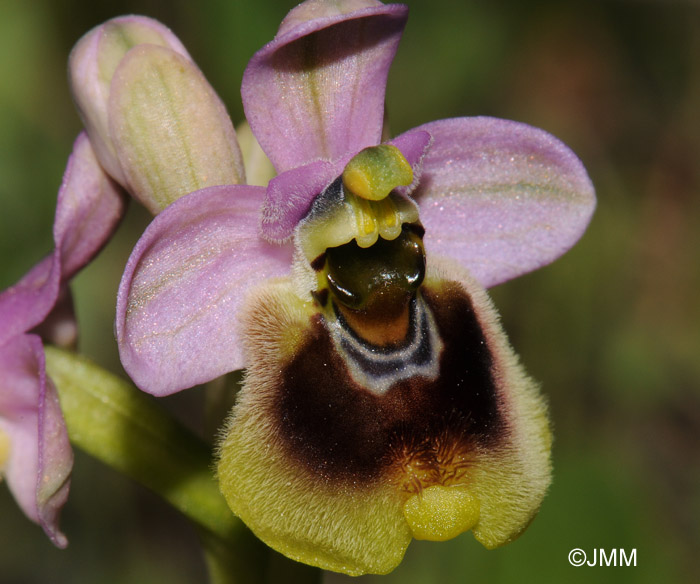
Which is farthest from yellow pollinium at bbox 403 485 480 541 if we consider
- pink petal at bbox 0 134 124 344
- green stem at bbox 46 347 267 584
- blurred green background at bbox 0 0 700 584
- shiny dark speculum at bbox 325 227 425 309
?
blurred green background at bbox 0 0 700 584

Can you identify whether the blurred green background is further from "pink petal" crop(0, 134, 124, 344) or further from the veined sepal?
"pink petal" crop(0, 134, 124, 344)

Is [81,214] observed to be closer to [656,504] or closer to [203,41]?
[203,41]

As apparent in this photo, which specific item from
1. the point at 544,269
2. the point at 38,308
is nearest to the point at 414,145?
the point at 38,308

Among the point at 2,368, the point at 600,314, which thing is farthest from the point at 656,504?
the point at 2,368

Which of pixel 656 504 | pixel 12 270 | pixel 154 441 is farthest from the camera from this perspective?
pixel 656 504

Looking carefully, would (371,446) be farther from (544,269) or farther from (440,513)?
(544,269)

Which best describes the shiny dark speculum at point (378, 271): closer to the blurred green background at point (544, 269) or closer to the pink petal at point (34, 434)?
the pink petal at point (34, 434)

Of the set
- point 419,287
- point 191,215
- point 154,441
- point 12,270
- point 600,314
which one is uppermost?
point 191,215
